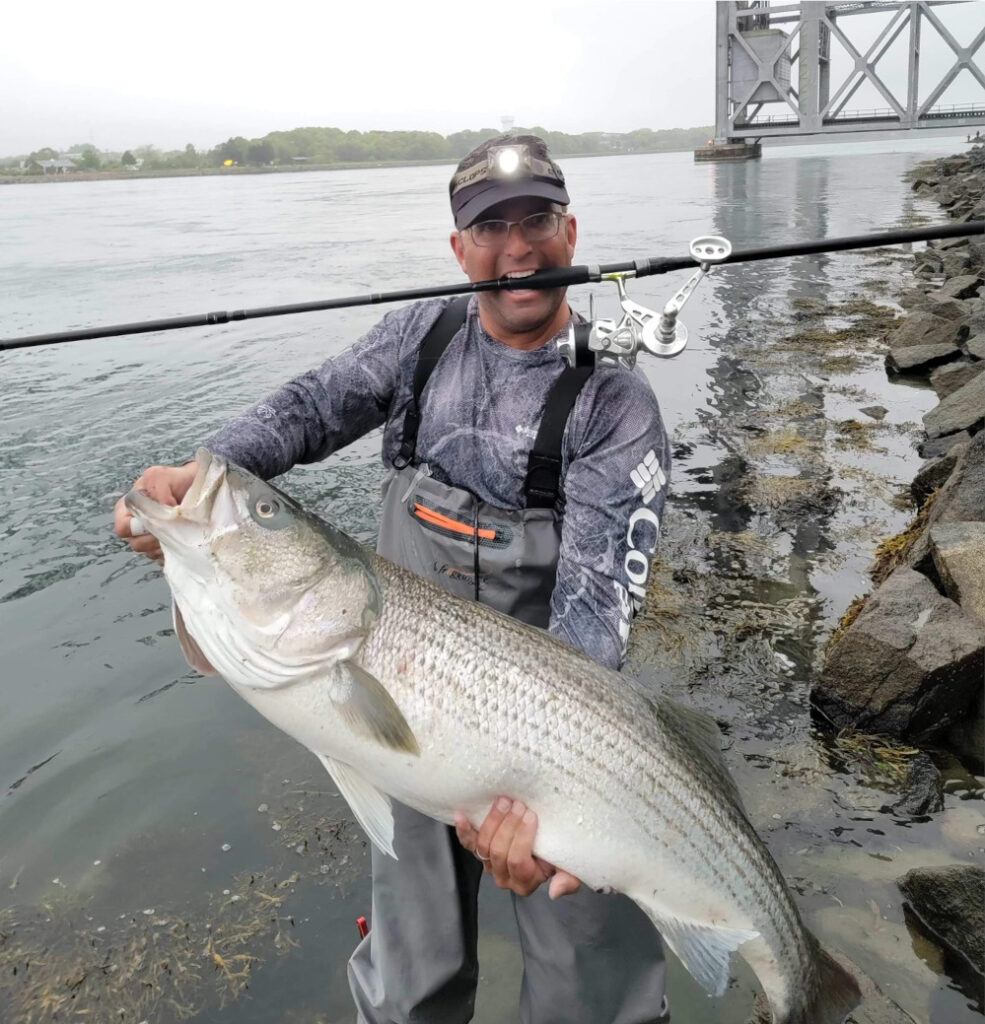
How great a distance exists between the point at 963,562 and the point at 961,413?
13.4ft

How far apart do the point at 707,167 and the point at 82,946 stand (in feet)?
251

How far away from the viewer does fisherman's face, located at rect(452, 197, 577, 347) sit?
2965 millimetres

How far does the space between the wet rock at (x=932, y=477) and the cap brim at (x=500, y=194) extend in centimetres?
549

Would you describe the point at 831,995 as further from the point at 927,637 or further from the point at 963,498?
the point at 963,498

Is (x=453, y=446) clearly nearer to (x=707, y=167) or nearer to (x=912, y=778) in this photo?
(x=912, y=778)

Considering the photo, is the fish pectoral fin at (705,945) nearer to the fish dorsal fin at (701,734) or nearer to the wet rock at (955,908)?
the fish dorsal fin at (701,734)

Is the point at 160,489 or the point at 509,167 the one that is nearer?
the point at 160,489

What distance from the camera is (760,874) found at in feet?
8.64

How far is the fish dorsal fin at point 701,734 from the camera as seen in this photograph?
2676mm

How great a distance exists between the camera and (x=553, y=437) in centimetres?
286

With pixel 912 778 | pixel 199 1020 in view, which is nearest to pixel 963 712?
pixel 912 778

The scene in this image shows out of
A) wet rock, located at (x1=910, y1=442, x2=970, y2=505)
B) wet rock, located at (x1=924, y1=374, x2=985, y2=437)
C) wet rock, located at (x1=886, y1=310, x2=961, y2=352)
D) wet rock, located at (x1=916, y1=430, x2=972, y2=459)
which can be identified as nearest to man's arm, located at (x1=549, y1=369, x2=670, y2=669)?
wet rock, located at (x1=910, y1=442, x2=970, y2=505)

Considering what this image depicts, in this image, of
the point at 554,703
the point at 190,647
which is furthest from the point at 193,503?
the point at 554,703

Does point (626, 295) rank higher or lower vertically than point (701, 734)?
higher
